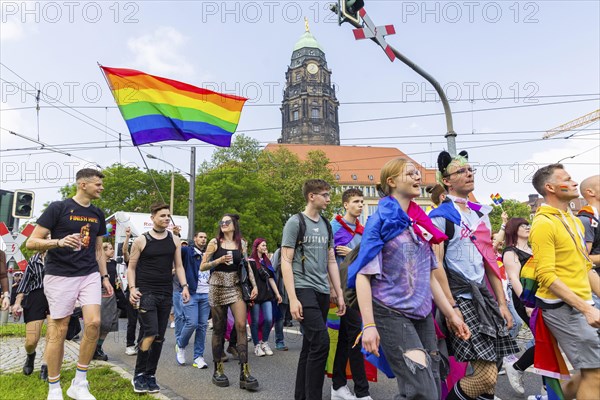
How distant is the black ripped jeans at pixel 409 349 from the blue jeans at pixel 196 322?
4.42m

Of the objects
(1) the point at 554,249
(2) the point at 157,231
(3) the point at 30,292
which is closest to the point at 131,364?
(3) the point at 30,292

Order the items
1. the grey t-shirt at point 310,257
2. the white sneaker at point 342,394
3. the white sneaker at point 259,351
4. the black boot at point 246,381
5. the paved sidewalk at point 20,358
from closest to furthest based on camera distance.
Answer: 1. the grey t-shirt at point 310,257
2. the white sneaker at point 342,394
3. the black boot at point 246,381
4. the paved sidewalk at point 20,358
5. the white sneaker at point 259,351

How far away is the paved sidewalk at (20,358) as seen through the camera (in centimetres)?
627

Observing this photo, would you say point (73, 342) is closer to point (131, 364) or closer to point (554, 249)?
point (131, 364)

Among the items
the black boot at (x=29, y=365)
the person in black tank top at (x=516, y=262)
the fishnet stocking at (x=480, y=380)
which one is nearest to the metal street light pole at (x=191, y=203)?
the black boot at (x=29, y=365)

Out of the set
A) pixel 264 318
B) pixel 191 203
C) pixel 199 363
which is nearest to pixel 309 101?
pixel 191 203

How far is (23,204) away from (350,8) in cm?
876

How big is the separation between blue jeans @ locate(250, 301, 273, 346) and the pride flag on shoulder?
9.40 ft

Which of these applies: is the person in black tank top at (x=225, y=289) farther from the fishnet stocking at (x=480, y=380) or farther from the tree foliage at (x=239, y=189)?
the tree foliage at (x=239, y=189)

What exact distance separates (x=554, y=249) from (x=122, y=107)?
245 inches

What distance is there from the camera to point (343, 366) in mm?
5066

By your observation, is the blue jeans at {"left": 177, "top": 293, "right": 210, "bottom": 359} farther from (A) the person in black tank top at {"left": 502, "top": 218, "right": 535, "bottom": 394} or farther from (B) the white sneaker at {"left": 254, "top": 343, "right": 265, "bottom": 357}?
(A) the person in black tank top at {"left": 502, "top": 218, "right": 535, "bottom": 394}

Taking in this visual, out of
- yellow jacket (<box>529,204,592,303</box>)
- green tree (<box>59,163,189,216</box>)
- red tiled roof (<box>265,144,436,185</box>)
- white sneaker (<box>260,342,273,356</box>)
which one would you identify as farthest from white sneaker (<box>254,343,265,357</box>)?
red tiled roof (<box>265,144,436,185</box>)

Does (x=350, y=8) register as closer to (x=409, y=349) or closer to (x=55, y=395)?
(x=409, y=349)
